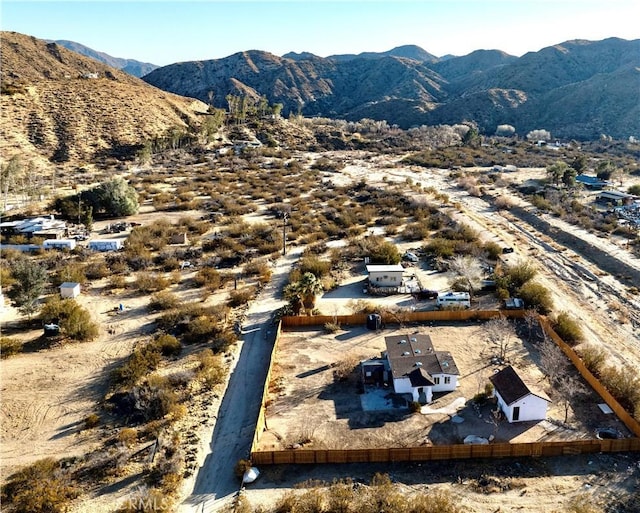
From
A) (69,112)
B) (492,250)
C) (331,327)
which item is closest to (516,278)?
(492,250)

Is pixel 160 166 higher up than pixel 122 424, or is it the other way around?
pixel 160 166

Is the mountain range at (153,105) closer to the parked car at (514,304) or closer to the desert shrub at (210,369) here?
the desert shrub at (210,369)

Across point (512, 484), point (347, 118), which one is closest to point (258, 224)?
point (512, 484)

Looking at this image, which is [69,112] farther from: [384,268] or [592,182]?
[592,182]

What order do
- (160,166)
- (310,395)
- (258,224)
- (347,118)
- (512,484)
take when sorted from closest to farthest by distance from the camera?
(512,484), (310,395), (258,224), (160,166), (347,118)

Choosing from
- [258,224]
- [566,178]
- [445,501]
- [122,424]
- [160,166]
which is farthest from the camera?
[160,166]

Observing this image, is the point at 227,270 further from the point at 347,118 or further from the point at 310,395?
the point at 347,118

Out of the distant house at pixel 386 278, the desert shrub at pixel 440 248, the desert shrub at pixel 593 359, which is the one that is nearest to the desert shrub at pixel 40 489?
the distant house at pixel 386 278
